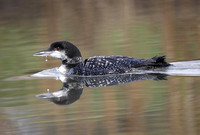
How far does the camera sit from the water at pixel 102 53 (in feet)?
18.4

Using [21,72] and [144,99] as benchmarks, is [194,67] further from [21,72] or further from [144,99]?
[21,72]

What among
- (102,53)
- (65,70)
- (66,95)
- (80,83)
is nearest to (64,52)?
(65,70)

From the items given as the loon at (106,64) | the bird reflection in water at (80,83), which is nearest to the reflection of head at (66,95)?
the bird reflection in water at (80,83)

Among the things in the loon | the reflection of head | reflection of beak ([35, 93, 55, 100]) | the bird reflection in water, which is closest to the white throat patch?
the loon

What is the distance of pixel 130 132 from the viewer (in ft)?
17.0

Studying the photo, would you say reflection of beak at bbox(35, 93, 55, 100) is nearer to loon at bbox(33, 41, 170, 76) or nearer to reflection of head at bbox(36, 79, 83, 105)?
reflection of head at bbox(36, 79, 83, 105)

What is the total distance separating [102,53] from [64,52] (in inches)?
80.0

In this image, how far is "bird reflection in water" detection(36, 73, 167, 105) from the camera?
7137 mm

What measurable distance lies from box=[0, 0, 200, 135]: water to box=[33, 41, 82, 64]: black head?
15.5 inches

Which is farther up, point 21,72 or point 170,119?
point 21,72

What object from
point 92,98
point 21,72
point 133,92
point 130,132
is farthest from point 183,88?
point 21,72

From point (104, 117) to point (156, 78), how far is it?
2.32 metres

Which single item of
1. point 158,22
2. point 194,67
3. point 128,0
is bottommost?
point 194,67

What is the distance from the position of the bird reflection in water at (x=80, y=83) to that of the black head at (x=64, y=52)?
348 mm
